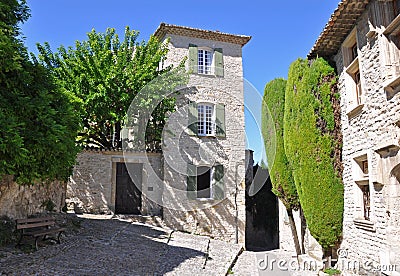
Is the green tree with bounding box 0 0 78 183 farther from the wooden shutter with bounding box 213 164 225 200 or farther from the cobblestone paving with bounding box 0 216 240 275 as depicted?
the wooden shutter with bounding box 213 164 225 200

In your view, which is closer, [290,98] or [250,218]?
[290,98]

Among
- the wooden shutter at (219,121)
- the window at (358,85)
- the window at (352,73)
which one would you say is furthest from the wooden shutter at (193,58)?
the window at (358,85)

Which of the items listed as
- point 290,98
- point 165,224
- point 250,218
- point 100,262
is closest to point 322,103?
point 290,98

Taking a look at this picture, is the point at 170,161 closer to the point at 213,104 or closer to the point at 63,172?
the point at 213,104

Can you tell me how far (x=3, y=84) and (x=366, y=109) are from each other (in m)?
7.53

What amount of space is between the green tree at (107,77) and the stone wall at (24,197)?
4.07 m

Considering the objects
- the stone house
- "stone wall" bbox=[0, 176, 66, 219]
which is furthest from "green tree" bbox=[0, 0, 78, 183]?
the stone house

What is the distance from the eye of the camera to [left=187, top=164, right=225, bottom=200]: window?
15.0 metres

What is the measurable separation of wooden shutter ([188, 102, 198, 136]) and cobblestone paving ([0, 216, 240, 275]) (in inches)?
185

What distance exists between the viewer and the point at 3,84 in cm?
724

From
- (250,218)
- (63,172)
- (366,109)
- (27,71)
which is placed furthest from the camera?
(250,218)

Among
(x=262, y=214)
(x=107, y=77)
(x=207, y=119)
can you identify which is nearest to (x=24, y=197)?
(x=107, y=77)

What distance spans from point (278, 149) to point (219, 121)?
3.48 meters

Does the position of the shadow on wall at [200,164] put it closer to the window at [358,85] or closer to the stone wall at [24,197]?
the stone wall at [24,197]
